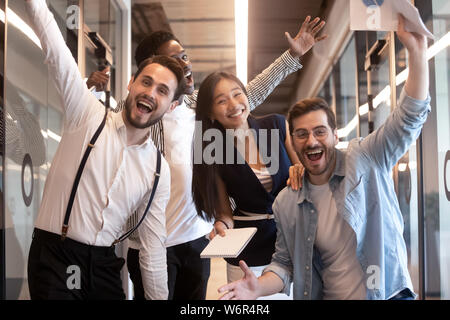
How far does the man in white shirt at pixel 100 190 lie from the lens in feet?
6.00

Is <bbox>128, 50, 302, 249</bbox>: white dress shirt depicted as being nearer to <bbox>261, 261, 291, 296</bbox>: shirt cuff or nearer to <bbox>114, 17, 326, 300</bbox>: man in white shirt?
<bbox>114, 17, 326, 300</bbox>: man in white shirt

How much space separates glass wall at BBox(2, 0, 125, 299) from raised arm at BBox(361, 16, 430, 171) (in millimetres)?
1219

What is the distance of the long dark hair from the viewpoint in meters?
2.04

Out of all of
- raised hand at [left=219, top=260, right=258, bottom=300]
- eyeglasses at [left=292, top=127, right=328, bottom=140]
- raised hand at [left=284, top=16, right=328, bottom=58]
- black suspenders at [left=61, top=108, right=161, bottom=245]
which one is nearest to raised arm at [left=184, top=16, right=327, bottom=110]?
raised hand at [left=284, top=16, right=328, bottom=58]

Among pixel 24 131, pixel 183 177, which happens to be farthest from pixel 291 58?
pixel 24 131

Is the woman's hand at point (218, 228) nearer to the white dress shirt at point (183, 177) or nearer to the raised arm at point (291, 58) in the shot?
the white dress shirt at point (183, 177)

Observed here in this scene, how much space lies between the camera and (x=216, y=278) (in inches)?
81.8

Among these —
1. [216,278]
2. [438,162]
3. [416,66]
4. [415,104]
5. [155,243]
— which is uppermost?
[416,66]

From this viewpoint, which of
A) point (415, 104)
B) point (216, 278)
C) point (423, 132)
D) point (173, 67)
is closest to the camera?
point (415, 104)

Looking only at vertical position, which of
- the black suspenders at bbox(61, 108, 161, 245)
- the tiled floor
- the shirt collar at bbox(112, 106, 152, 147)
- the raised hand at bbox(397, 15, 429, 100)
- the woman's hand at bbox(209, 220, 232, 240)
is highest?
the raised hand at bbox(397, 15, 429, 100)

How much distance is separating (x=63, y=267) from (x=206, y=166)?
0.68m

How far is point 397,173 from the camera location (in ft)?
8.05

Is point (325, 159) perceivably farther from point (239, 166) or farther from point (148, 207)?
point (148, 207)
